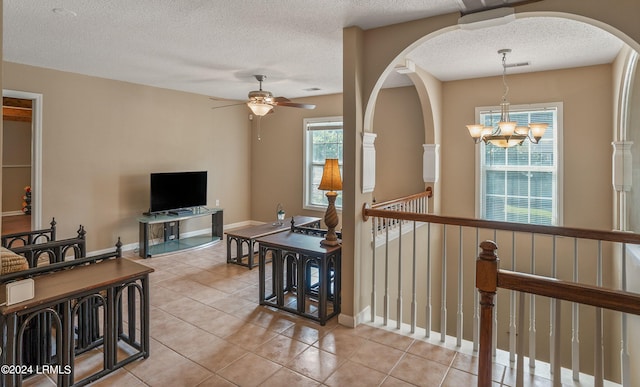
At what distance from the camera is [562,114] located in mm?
4691

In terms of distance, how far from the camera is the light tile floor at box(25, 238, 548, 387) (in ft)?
7.87

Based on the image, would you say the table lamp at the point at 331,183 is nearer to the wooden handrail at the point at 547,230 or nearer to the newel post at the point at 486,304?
the wooden handrail at the point at 547,230

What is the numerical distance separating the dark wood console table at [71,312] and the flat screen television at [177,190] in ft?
10.3

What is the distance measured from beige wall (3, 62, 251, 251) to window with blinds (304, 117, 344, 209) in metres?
1.73

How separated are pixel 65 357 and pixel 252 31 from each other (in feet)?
9.75

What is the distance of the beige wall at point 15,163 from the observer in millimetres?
7637

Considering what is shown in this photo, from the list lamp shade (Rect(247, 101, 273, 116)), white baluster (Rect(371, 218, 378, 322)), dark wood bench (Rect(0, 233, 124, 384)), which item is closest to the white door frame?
dark wood bench (Rect(0, 233, 124, 384))

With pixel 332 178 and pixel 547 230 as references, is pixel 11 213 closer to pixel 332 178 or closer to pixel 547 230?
pixel 332 178

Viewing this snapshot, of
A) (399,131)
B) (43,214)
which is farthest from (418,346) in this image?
(43,214)

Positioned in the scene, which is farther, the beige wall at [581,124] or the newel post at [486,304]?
the beige wall at [581,124]

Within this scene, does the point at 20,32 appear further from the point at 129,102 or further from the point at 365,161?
the point at 365,161

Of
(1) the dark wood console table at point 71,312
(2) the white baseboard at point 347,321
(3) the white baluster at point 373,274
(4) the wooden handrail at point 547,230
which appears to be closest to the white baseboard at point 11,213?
(1) the dark wood console table at point 71,312

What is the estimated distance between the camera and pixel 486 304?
147 cm

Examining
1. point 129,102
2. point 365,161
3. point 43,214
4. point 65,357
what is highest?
point 129,102
